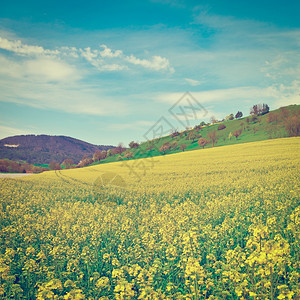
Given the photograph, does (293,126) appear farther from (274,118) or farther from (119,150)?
(119,150)

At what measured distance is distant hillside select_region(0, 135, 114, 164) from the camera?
113m

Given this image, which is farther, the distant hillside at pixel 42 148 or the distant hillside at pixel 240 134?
the distant hillside at pixel 42 148

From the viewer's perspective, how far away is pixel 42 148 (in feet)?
460

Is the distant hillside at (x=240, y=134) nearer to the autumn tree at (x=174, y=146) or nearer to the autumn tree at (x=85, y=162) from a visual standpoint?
the autumn tree at (x=174, y=146)

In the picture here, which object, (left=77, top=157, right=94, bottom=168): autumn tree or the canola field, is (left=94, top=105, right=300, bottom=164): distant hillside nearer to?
(left=77, top=157, right=94, bottom=168): autumn tree

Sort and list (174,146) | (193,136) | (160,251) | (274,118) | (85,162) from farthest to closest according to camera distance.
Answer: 1. (193,136)
2. (85,162)
3. (174,146)
4. (274,118)
5. (160,251)

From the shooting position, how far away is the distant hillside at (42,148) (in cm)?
11325

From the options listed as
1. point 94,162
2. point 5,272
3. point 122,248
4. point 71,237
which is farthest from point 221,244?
point 94,162

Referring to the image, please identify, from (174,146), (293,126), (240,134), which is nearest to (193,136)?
(174,146)

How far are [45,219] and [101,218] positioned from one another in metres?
2.50

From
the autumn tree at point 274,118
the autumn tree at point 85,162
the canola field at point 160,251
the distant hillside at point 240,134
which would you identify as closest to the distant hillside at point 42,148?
the autumn tree at point 85,162

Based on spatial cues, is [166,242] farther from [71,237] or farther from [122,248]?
[71,237]

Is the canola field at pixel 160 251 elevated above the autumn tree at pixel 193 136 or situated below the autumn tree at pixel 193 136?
below

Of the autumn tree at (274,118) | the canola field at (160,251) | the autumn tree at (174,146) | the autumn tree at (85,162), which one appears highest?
the autumn tree at (274,118)
